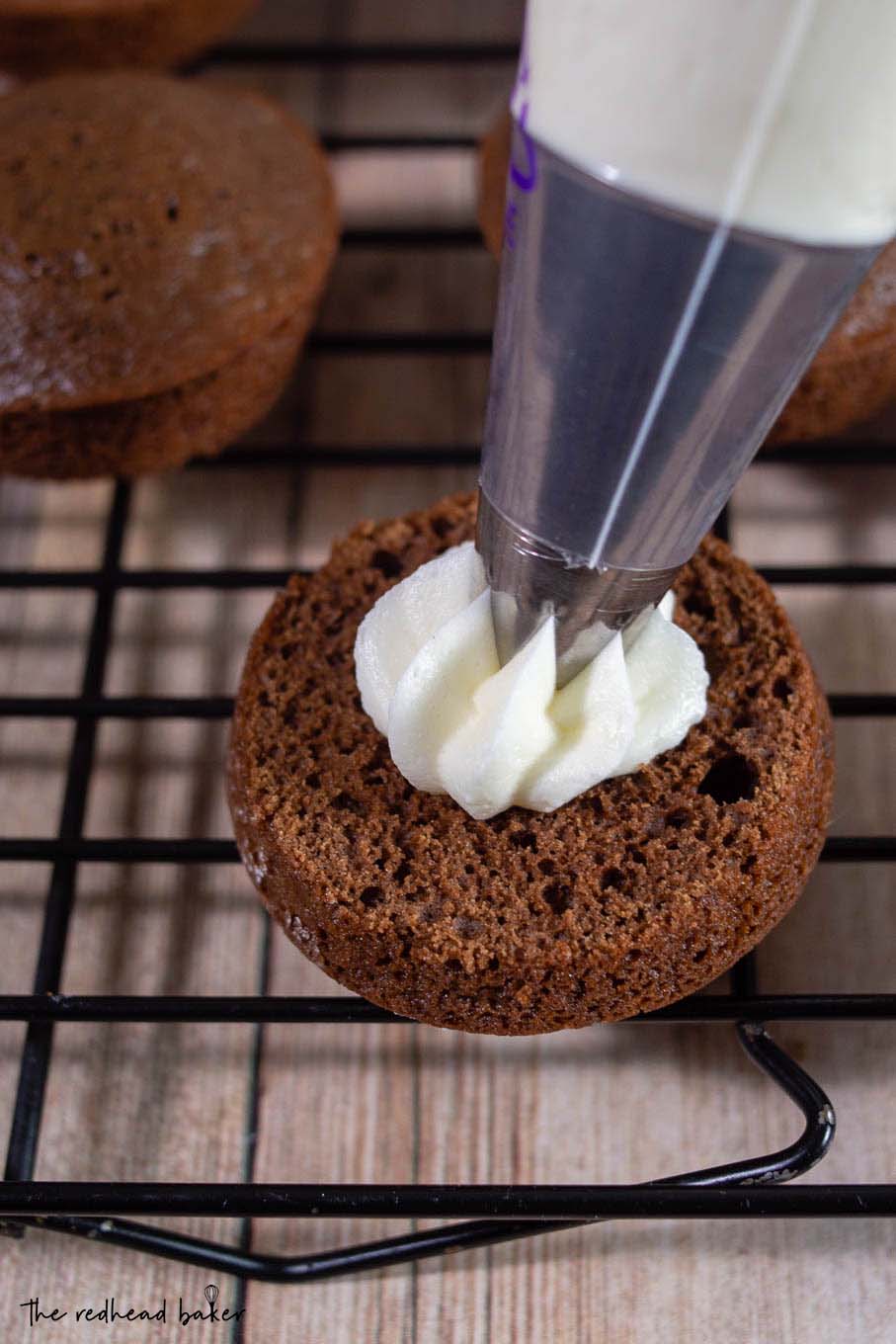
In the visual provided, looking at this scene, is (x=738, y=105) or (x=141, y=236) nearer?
(x=738, y=105)

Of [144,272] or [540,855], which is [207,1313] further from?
[144,272]

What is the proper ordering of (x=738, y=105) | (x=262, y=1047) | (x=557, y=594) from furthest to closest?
(x=262, y=1047) → (x=557, y=594) → (x=738, y=105)

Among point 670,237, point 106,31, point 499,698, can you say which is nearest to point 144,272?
point 106,31

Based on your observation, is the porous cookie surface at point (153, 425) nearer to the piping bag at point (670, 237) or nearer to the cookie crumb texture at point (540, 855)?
the cookie crumb texture at point (540, 855)

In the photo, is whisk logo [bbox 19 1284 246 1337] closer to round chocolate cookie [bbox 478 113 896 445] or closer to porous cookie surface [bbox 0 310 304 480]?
porous cookie surface [bbox 0 310 304 480]

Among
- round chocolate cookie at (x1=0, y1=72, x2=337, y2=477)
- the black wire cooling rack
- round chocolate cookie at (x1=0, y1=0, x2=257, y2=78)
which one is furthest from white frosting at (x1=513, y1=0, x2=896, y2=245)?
round chocolate cookie at (x1=0, y1=0, x2=257, y2=78)

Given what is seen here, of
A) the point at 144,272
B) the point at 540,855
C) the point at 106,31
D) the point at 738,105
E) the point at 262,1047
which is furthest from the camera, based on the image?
the point at 106,31
